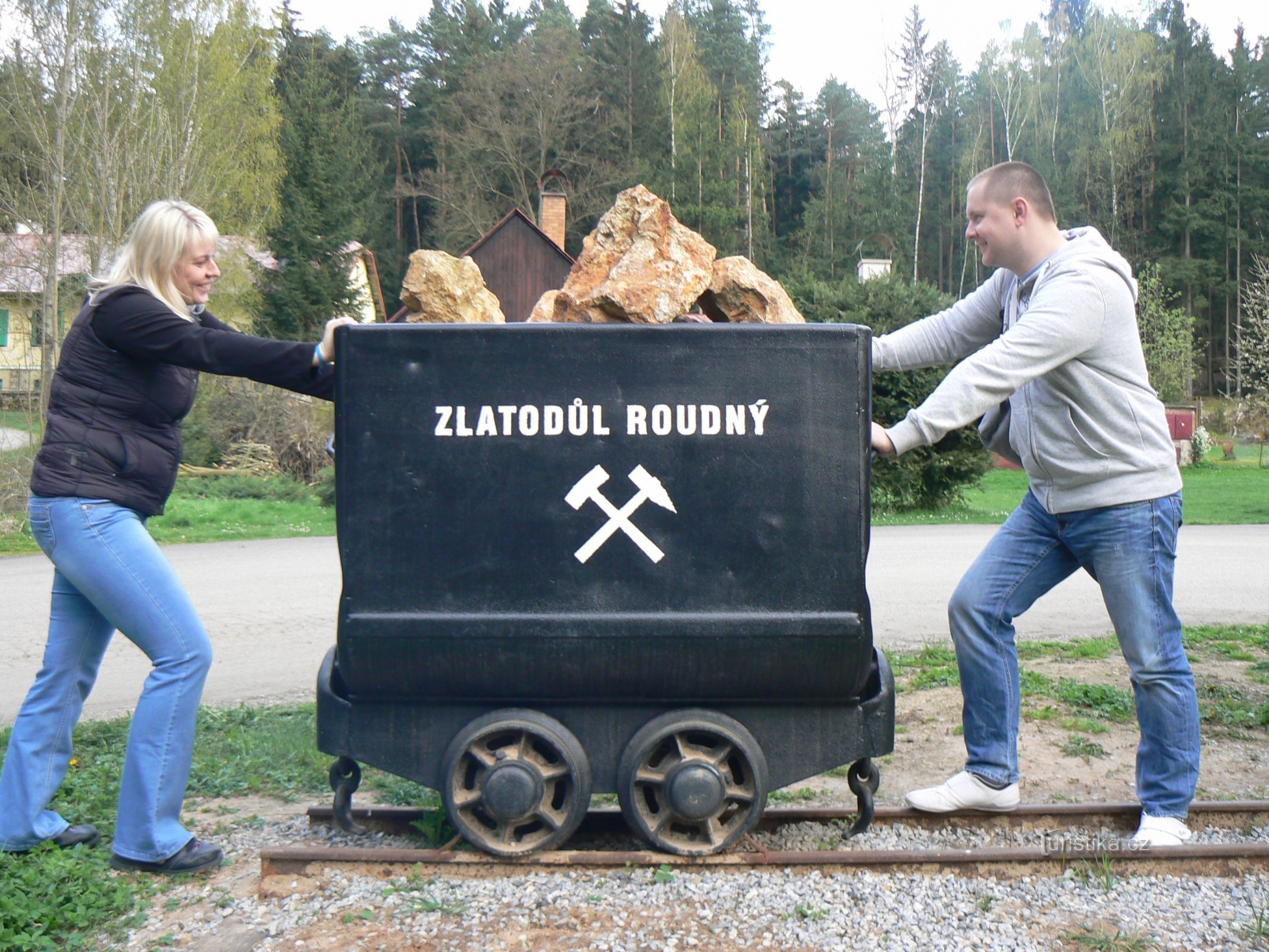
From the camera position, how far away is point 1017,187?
11.9 ft

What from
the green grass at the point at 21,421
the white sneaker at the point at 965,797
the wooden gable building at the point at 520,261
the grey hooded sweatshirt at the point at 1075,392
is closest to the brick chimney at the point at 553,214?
the wooden gable building at the point at 520,261

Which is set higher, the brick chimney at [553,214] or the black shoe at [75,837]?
the brick chimney at [553,214]

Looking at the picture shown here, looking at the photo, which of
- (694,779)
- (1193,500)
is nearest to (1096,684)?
(694,779)

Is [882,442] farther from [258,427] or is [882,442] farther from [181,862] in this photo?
[258,427]

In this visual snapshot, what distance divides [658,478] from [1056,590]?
7148 millimetres

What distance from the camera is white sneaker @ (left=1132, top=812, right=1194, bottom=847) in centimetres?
349

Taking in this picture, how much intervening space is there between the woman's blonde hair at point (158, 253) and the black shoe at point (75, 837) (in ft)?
5.54

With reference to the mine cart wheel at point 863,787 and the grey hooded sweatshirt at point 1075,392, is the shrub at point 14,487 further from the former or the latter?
the grey hooded sweatshirt at point 1075,392

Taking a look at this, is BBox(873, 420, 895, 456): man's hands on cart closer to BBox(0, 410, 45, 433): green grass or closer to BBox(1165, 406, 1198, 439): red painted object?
BBox(0, 410, 45, 433): green grass

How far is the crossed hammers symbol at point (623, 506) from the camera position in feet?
10.3

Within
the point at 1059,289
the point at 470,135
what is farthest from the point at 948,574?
the point at 470,135

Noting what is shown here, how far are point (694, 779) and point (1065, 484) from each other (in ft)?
4.95

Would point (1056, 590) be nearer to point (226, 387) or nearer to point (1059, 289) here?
point (1059, 289)

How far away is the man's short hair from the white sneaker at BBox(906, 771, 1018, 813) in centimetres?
190
